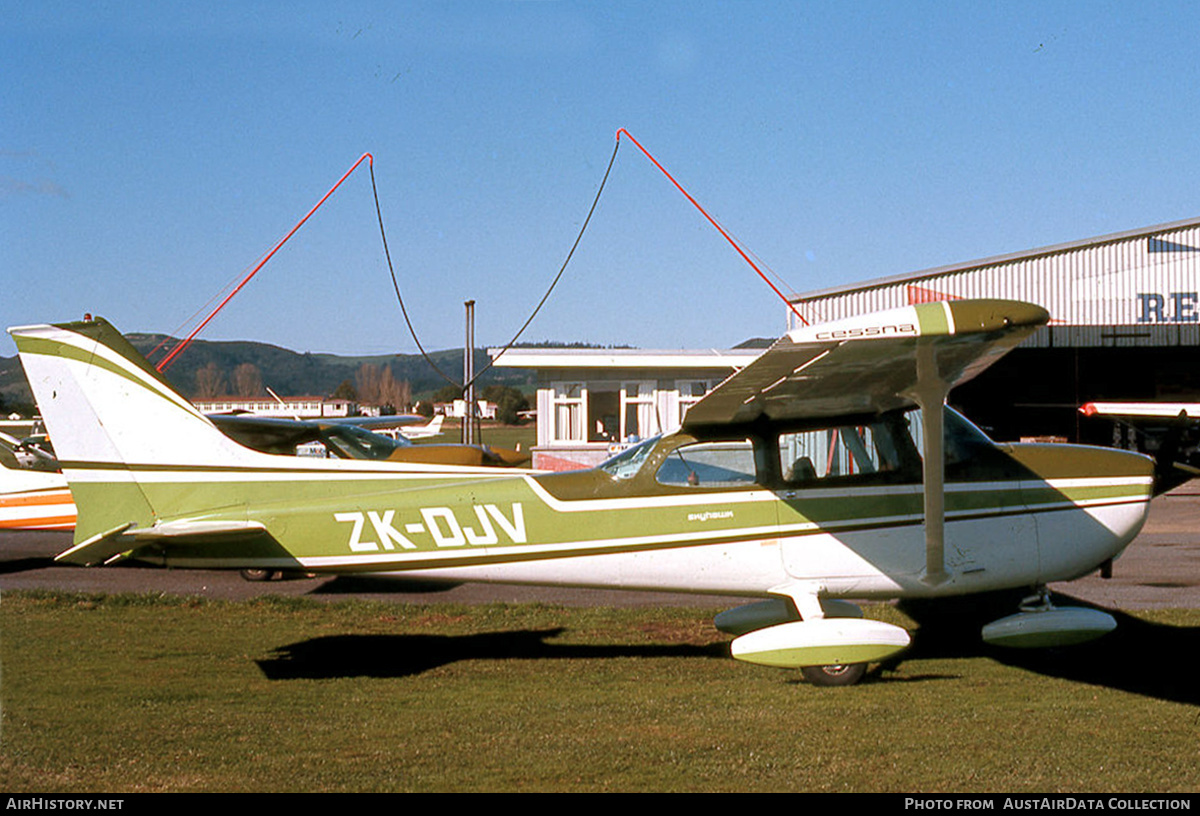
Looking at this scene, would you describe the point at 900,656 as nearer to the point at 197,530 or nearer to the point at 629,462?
the point at 629,462

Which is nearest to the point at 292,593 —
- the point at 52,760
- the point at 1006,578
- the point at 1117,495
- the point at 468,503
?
the point at 468,503

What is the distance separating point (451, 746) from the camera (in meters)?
5.40

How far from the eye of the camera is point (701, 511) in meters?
7.02

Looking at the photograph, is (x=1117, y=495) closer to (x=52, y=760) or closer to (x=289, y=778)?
(x=289, y=778)

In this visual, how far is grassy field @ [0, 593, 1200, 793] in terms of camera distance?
4855 mm

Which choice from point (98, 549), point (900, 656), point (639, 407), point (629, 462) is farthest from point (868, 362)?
point (639, 407)

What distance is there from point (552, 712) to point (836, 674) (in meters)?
2.02

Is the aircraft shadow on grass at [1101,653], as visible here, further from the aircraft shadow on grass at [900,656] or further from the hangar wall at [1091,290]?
the hangar wall at [1091,290]

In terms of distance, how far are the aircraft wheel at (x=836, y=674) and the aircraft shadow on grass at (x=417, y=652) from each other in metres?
0.98

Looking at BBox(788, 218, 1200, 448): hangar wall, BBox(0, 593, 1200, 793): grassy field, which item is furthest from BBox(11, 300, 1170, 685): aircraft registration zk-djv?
BBox(788, 218, 1200, 448): hangar wall

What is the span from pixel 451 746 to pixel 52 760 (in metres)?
2.02

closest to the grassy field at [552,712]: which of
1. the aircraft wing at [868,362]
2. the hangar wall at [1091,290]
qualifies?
the aircraft wing at [868,362]

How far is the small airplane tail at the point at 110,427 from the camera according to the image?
22.5ft

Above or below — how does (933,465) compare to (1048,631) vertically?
above
